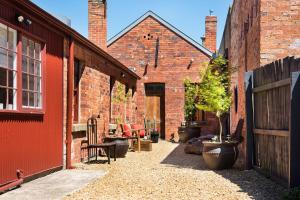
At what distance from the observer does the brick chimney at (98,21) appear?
18.4 m

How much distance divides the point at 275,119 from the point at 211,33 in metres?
15.9

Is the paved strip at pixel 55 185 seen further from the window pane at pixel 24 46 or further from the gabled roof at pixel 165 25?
the gabled roof at pixel 165 25

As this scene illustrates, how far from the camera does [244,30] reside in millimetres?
11672

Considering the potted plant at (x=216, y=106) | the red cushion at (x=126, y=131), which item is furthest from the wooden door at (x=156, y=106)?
the potted plant at (x=216, y=106)

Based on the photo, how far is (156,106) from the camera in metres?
21.7

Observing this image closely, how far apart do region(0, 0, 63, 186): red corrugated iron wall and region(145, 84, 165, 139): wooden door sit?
40.0ft

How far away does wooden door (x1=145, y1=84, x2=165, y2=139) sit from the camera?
2158 centimetres

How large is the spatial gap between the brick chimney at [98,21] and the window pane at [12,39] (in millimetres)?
11228

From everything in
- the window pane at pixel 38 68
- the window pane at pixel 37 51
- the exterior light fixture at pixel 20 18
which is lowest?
the window pane at pixel 38 68

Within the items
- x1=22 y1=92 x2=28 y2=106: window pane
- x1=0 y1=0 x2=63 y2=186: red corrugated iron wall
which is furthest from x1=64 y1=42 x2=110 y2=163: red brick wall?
x1=22 y1=92 x2=28 y2=106: window pane

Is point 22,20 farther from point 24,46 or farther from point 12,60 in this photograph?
point 12,60

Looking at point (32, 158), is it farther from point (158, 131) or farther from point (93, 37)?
point (158, 131)

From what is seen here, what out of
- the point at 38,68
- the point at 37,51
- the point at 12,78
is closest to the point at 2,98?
the point at 12,78

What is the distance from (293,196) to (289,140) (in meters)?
1.15
